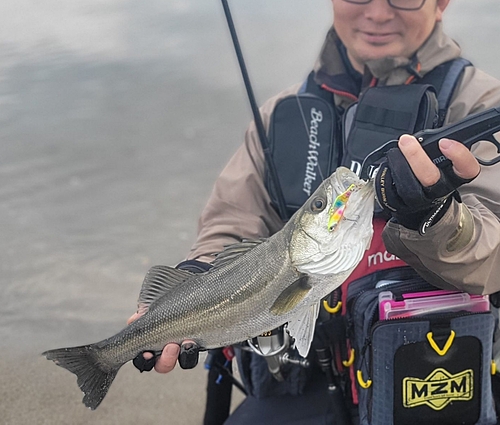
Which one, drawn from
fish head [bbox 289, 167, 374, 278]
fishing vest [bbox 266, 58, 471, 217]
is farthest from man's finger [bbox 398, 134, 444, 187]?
fishing vest [bbox 266, 58, 471, 217]

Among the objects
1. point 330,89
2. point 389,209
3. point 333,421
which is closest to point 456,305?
point 389,209

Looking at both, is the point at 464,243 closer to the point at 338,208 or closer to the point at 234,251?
the point at 338,208

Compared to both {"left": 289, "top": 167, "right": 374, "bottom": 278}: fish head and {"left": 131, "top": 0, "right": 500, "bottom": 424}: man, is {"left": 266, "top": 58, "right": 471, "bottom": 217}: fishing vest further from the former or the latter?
{"left": 289, "top": 167, "right": 374, "bottom": 278}: fish head

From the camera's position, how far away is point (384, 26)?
285 centimetres

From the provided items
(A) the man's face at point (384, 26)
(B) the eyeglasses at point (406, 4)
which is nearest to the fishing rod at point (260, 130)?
(A) the man's face at point (384, 26)

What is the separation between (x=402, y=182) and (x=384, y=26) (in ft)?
4.56

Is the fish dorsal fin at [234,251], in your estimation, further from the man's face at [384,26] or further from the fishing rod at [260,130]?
the man's face at [384,26]

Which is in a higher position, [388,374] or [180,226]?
[388,374]

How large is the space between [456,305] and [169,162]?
5.68 m

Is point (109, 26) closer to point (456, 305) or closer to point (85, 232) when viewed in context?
point (85, 232)

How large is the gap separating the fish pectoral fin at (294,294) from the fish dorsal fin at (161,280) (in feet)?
1.51

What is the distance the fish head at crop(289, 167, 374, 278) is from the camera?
6.39 ft

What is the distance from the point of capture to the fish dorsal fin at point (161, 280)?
2.33 meters

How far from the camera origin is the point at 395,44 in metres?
2.85
